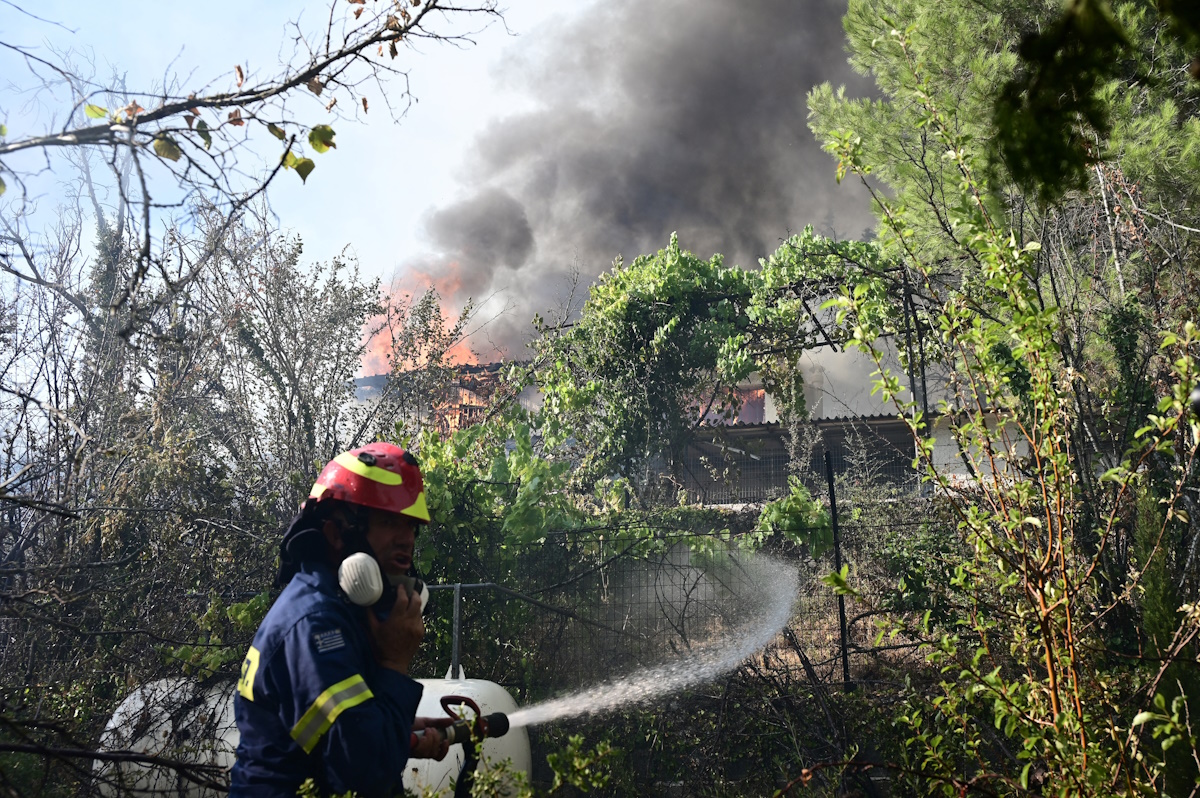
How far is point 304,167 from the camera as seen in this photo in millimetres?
2365

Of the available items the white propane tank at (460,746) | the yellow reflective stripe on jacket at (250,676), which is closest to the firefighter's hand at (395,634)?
the yellow reflective stripe on jacket at (250,676)

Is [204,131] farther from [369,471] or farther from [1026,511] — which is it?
[1026,511]

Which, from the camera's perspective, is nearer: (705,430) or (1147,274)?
(1147,274)

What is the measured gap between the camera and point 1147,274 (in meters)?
7.67

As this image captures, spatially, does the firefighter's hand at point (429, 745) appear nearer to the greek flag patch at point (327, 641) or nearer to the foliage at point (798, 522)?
the greek flag patch at point (327, 641)

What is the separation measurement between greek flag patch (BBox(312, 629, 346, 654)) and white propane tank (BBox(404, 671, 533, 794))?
153cm

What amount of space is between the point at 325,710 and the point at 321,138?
1.60 meters

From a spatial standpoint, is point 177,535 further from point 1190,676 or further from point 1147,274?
point 1147,274

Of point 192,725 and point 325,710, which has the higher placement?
point 325,710

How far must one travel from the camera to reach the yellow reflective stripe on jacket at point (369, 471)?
8.98 feet

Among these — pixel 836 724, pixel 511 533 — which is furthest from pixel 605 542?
pixel 836 724

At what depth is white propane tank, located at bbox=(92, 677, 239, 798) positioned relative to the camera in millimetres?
4422

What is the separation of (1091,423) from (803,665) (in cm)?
250

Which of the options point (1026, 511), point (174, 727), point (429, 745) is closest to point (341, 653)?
→ point (429, 745)
